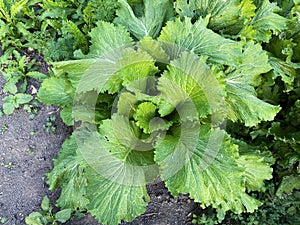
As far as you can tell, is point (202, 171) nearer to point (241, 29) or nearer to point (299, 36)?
point (241, 29)

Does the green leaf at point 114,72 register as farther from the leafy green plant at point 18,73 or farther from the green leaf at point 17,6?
the green leaf at point 17,6

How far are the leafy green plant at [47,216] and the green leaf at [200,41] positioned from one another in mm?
1566

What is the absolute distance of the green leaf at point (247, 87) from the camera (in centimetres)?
256

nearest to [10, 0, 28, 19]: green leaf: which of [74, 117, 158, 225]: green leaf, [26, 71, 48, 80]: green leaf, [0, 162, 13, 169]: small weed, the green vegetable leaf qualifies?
[26, 71, 48, 80]: green leaf

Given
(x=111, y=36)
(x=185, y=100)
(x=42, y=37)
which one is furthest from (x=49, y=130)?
(x=185, y=100)

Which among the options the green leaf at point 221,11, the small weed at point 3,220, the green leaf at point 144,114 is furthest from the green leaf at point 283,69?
the small weed at point 3,220

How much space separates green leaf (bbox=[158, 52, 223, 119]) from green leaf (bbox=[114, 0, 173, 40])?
1.76ft

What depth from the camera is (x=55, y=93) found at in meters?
2.83

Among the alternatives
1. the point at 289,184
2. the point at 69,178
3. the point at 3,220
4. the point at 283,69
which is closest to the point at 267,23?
the point at 283,69

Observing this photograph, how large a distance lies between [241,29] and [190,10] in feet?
1.30

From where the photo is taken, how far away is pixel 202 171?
2283 millimetres

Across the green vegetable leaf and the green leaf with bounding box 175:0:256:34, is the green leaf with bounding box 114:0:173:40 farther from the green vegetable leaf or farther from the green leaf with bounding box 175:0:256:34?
the green vegetable leaf

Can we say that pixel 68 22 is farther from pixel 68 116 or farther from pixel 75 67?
pixel 68 116

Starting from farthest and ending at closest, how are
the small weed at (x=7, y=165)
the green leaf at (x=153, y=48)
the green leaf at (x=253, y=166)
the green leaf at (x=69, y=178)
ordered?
the small weed at (x=7, y=165) < the green leaf at (x=69, y=178) < the green leaf at (x=253, y=166) < the green leaf at (x=153, y=48)
